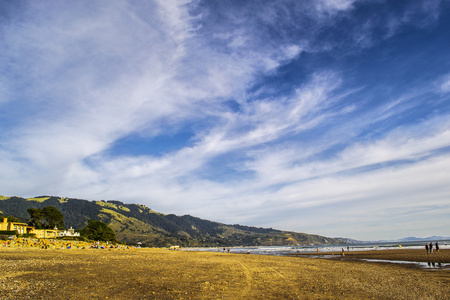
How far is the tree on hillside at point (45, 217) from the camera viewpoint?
4131 inches

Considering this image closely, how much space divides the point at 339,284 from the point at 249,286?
24.2ft

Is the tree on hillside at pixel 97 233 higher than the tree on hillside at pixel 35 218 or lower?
lower

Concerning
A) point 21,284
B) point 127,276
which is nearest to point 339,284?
point 127,276

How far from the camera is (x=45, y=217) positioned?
108 m

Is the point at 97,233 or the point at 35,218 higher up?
the point at 35,218

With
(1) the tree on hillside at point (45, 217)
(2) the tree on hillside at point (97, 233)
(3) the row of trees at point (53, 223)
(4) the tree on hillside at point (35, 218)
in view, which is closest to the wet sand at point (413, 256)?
(2) the tree on hillside at point (97, 233)

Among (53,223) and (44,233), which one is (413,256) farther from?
(53,223)

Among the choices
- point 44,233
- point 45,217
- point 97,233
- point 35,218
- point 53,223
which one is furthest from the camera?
point 97,233

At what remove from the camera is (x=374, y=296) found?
16219 mm

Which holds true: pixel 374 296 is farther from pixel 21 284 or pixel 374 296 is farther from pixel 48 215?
pixel 48 215

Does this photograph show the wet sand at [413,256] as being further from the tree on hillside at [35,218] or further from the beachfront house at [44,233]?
the tree on hillside at [35,218]

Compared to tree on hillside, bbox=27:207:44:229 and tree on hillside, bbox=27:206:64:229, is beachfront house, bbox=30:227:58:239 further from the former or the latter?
tree on hillside, bbox=27:206:64:229

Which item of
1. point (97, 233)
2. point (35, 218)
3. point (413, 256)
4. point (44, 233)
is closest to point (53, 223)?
point (35, 218)

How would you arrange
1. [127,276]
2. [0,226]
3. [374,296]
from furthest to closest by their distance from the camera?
[0,226] < [127,276] < [374,296]
